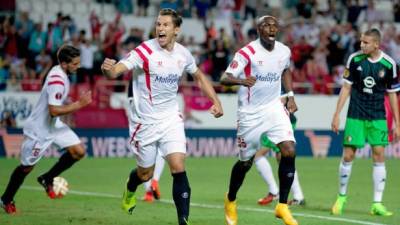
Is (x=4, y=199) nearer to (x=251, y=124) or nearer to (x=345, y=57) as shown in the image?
(x=251, y=124)

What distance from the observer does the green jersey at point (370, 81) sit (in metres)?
13.4

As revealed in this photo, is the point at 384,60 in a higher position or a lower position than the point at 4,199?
higher

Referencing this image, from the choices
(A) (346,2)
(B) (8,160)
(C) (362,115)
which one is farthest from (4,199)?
(A) (346,2)

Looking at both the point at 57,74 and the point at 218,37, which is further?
the point at 218,37

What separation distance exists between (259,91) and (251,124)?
398mm

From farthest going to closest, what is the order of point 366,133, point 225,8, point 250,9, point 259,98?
1. point 250,9
2. point 225,8
3. point 366,133
4. point 259,98

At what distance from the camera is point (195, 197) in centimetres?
1536

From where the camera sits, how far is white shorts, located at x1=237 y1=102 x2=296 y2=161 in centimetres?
1191

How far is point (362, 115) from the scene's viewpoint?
13.4 meters

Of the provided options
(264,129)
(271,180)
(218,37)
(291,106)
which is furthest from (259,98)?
(218,37)

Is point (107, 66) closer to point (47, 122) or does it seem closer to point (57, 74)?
point (57, 74)

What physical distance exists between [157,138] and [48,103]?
2.61 meters

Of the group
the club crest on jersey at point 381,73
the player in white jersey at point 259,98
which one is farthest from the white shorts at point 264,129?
the club crest on jersey at point 381,73

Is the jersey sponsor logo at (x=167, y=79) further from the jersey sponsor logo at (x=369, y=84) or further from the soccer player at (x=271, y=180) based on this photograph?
the soccer player at (x=271, y=180)
